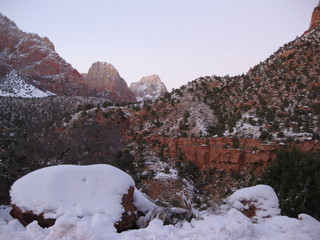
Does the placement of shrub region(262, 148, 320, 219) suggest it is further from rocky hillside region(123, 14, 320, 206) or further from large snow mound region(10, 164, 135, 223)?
large snow mound region(10, 164, 135, 223)

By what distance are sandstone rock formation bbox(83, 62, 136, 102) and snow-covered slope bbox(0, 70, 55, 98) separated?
25848mm

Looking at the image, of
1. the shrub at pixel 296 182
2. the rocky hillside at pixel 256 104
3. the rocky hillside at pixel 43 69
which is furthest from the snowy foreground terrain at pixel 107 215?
the rocky hillside at pixel 43 69

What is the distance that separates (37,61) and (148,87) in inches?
1664

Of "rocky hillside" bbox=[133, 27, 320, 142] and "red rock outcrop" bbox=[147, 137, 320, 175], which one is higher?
"rocky hillside" bbox=[133, 27, 320, 142]

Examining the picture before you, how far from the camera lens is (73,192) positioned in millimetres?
4492

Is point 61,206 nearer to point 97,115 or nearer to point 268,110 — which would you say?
Result: point 268,110

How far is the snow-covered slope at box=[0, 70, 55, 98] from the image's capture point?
1647 inches

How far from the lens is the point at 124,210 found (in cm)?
457

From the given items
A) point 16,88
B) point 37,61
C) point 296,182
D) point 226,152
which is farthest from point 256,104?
point 37,61

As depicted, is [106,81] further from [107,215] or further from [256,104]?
[107,215]

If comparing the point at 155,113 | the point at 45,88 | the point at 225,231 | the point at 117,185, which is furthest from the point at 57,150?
the point at 45,88


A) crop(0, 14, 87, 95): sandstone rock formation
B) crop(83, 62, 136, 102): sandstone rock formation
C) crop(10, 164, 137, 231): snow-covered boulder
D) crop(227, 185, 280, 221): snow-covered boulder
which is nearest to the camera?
crop(10, 164, 137, 231): snow-covered boulder

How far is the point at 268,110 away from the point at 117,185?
12.5 metres

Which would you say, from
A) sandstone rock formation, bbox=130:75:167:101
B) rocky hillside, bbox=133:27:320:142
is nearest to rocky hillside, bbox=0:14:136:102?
sandstone rock formation, bbox=130:75:167:101
